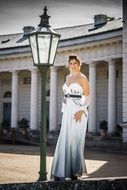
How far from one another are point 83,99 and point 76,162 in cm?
130

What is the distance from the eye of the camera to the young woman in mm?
9141

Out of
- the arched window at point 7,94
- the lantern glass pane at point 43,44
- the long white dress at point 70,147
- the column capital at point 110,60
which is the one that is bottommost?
the long white dress at point 70,147

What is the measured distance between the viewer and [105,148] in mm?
29312

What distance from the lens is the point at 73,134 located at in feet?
30.0

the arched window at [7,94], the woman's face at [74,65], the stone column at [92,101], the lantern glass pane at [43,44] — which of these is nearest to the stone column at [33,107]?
the stone column at [92,101]

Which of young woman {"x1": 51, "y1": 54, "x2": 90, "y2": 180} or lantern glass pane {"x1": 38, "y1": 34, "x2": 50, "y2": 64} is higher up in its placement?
lantern glass pane {"x1": 38, "y1": 34, "x2": 50, "y2": 64}

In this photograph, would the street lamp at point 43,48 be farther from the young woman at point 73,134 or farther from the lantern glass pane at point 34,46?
the young woman at point 73,134

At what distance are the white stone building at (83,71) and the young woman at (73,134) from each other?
70.1ft

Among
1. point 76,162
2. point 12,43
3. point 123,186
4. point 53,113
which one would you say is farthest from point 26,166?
point 12,43

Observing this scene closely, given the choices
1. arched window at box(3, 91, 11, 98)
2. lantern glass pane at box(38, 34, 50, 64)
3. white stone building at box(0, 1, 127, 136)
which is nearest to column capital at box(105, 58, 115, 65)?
white stone building at box(0, 1, 127, 136)

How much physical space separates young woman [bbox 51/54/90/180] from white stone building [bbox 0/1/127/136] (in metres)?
21.4

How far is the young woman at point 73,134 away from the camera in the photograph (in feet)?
30.0

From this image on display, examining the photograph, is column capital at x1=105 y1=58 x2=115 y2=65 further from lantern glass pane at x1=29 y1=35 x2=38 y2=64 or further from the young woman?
the young woman

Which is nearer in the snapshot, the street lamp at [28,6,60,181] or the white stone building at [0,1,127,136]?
the street lamp at [28,6,60,181]
